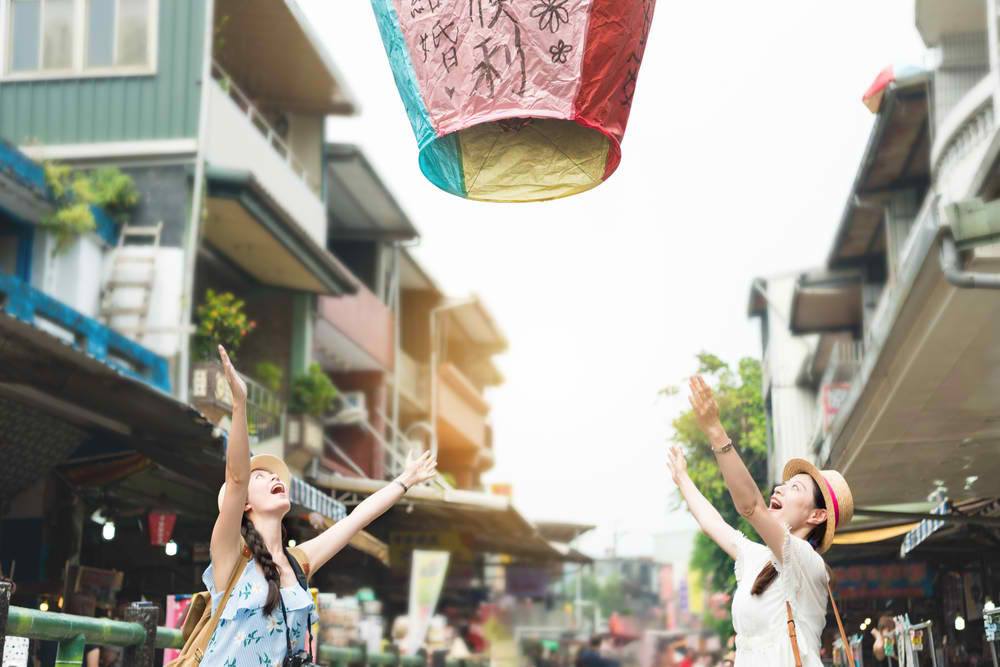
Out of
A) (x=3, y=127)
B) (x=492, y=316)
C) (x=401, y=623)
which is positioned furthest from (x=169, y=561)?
(x=492, y=316)

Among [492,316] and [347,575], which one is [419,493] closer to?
[347,575]

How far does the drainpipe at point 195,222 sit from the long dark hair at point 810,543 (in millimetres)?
9420

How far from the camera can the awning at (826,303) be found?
19.6m

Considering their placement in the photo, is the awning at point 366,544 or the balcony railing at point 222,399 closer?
the awning at point 366,544

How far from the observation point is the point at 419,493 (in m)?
15.4

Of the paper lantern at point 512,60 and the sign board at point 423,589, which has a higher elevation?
the paper lantern at point 512,60

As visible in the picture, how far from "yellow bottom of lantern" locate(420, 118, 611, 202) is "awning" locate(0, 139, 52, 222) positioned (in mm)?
7680

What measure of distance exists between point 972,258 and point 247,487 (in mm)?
3279

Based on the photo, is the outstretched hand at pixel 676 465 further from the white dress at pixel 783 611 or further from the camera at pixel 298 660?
the camera at pixel 298 660

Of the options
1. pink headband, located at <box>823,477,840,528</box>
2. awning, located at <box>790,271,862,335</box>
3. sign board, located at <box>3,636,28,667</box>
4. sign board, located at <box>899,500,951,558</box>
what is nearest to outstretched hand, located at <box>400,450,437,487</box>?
pink headband, located at <box>823,477,840,528</box>

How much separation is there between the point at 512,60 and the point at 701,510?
5.41 ft

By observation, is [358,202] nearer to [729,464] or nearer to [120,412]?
[120,412]

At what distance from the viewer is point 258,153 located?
16094 mm

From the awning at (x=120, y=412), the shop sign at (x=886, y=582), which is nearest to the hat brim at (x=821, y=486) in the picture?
the shop sign at (x=886, y=582)
